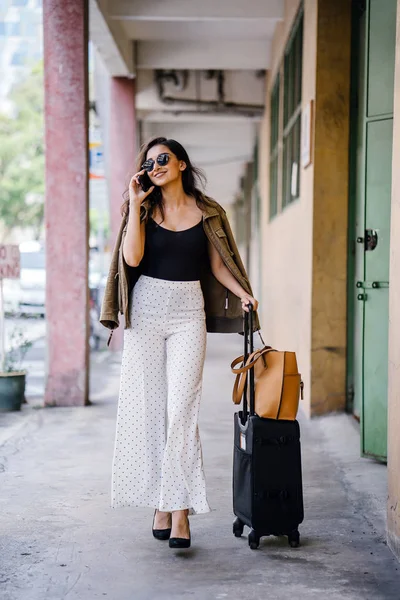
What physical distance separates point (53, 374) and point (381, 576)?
16.3 feet

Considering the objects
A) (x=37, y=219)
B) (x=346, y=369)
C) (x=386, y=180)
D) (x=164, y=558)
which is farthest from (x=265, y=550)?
(x=37, y=219)

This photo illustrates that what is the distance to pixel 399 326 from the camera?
3.75 meters

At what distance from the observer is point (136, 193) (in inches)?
155

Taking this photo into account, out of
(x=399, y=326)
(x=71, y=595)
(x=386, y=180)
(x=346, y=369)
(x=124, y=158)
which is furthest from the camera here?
(x=124, y=158)

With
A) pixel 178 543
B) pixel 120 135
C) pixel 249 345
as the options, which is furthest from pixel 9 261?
pixel 120 135

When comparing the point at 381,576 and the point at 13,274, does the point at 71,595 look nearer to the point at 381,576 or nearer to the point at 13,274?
→ the point at 381,576

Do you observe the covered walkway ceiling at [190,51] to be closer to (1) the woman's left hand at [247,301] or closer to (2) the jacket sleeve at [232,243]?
(2) the jacket sleeve at [232,243]

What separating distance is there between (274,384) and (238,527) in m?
0.75

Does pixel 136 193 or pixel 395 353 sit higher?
pixel 136 193

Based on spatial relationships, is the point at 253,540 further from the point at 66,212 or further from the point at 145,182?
the point at 66,212

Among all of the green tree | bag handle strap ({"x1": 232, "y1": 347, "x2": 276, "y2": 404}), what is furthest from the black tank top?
Answer: the green tree

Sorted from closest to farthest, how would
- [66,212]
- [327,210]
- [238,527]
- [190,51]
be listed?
[238,527] < [327,210] < [66,212] < [190,51]

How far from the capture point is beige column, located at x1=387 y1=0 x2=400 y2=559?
3758 mm

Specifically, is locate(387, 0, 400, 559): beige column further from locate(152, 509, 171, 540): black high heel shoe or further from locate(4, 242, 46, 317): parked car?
locate(4, 242, 46, 317): parked car
